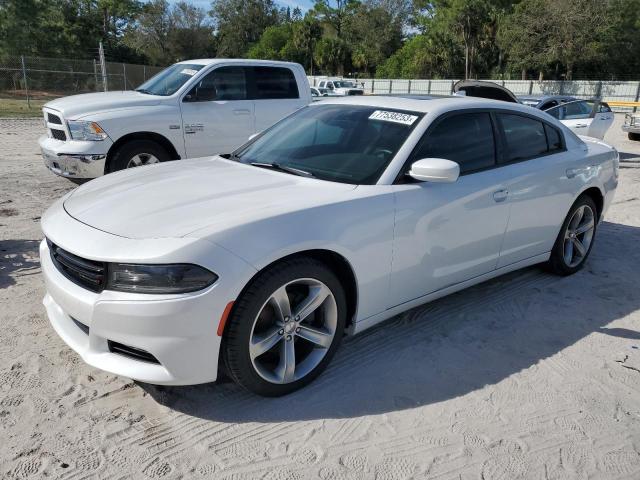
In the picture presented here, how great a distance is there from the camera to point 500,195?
3949 millimetres

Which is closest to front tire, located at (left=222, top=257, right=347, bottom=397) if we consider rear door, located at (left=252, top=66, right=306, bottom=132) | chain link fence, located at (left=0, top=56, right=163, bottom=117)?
rear door, located at (left=252, top=66, right=306, bottom=132)

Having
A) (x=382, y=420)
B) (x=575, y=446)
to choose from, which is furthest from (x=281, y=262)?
(x=575, y=446)

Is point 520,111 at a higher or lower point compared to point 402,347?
higher

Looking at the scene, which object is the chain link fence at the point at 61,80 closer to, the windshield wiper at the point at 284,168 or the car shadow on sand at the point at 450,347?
the windshield wiper at the point at 284,168

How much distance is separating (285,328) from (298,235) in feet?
1.70

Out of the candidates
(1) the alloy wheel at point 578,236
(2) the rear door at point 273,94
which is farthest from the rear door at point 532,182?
(2) the rear door at point 273,94

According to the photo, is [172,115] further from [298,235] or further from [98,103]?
[298,235]

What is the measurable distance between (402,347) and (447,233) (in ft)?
2.67

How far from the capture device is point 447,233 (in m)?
3.61

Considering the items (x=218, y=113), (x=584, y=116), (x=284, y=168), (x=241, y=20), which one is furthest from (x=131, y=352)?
(x=241, y=20)

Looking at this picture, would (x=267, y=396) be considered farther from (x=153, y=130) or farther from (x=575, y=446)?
(x=153, y=130)

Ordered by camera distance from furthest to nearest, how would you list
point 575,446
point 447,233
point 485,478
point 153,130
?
point 153,130, point 447,233, point 575,446, point 485,478

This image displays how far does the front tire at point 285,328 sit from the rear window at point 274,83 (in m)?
5.83

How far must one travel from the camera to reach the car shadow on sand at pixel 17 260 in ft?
14.9
